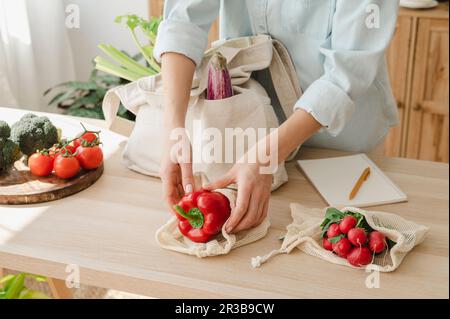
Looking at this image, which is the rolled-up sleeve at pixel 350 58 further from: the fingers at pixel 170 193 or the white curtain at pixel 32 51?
the white curtain at pixel 32 51

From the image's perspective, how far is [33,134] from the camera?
1.55m

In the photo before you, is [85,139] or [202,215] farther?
[85,139]

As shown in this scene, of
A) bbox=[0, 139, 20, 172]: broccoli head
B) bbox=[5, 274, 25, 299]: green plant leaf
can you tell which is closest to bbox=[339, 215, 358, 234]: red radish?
bbox=[0, 139, 20, 172]: broccoli head

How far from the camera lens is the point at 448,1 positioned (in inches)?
122

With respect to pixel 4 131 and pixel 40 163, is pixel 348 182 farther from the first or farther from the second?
pixel 4 131

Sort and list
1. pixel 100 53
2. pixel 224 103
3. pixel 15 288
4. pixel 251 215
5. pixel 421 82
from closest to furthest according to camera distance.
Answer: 1. pixel 251 215
2. pixel 224 103
3. pixel 15 288
4. pixel 421 82
5. pixel 100 53

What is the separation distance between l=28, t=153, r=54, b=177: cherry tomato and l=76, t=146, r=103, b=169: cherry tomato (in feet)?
0.22

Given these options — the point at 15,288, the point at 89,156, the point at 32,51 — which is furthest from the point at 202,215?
the point at 32,51

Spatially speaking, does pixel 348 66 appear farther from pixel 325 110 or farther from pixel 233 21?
pixel 233 21

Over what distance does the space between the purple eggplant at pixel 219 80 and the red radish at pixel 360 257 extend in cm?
47

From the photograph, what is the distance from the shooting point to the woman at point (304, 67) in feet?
4.45

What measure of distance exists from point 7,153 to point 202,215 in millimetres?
540

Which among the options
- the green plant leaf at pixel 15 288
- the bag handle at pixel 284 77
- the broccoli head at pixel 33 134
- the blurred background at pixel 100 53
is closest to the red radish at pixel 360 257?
the bag handle at pixel 284 77

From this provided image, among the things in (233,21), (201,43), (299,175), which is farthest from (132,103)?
(299,175)
